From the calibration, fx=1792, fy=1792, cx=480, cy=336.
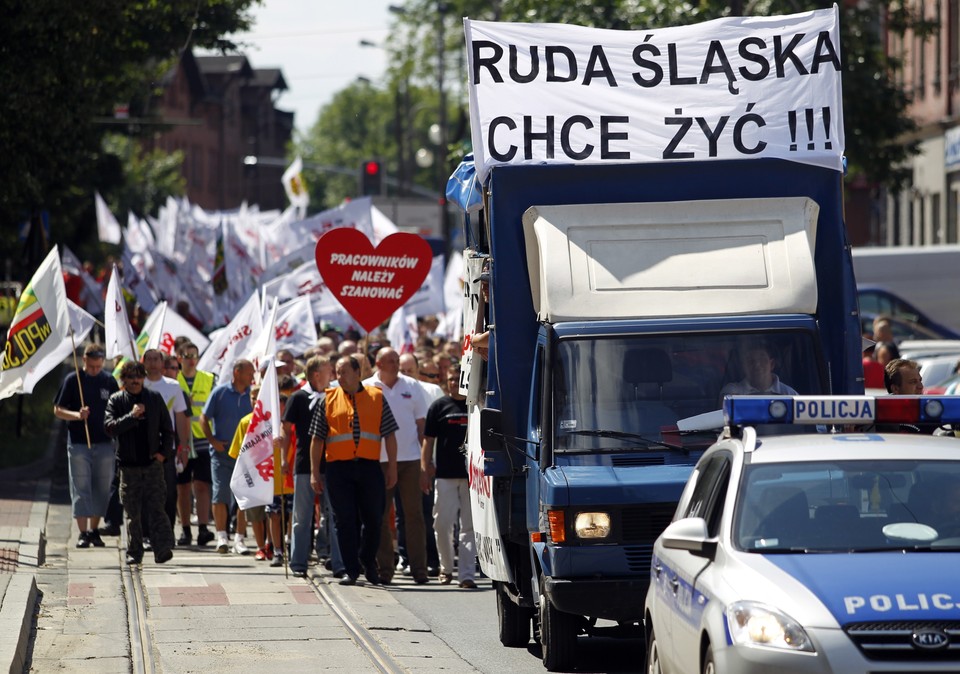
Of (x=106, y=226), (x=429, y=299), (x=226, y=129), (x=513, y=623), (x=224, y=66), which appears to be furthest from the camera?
(x=224, y=66)

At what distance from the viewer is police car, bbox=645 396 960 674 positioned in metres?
6.27

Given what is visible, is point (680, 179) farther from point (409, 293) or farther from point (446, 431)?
point (409, 293)

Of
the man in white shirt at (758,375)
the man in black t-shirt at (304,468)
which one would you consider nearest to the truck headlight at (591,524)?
the man in white shirt at (758,375)

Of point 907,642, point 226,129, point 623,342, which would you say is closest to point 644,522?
point 623,342

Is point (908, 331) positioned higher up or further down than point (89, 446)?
higher up

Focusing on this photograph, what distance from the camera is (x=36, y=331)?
15430mm

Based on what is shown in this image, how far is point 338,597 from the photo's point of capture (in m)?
13.5

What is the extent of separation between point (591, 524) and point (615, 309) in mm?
1354

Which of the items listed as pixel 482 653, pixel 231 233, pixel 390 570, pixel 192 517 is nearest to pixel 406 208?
pixel 231 233

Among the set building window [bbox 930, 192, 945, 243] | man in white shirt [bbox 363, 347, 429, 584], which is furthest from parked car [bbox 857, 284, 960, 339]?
man in white shirt [bbox 363, 347, 429, 584]

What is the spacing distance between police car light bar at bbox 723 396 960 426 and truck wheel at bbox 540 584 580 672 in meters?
2.71

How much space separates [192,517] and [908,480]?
1356 centimetres

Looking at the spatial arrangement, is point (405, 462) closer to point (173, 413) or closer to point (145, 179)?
point (173, 413)

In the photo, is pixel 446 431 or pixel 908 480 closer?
pixel 908 480
